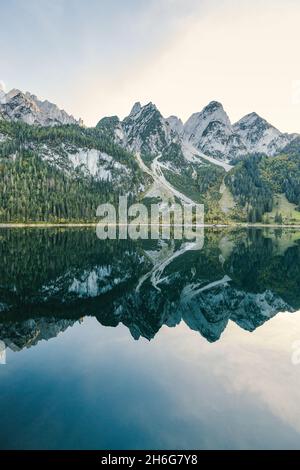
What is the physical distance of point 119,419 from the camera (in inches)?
728

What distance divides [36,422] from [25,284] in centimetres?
3607

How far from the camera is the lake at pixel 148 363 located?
57.3 feet

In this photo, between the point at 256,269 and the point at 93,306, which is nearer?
the point at 93,306

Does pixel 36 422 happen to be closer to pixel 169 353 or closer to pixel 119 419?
pixel 119 419

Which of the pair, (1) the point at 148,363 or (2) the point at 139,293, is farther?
(2) the point at 139,293

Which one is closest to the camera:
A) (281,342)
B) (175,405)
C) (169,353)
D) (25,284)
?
(175,405)

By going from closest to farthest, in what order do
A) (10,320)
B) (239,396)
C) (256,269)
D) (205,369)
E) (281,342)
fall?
1. (239,396)
2. (205,369)
3. (281,342)
4. (10,320)
5. (256,269)

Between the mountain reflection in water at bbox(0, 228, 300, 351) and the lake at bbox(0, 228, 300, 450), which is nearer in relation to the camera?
the lake at bbox(0, 228, 300, 450)

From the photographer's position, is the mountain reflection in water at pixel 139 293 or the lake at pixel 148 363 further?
the mountain reflection in water at pixel 139 293

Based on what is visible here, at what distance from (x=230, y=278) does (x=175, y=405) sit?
42.8 metres

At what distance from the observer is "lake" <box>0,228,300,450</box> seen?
17.5 meters

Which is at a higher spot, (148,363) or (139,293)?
(139,293)

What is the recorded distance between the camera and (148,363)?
26469 millimetres

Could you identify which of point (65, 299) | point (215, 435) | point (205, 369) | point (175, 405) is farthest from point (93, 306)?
point (215, 435)
